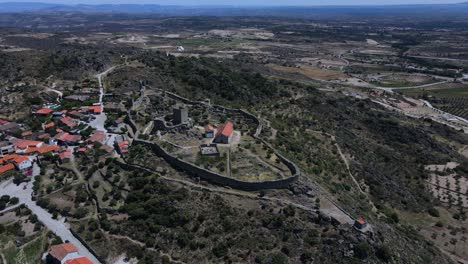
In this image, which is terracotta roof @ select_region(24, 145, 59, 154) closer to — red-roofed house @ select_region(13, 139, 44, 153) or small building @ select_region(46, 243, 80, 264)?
red-roofed house @ select_region(13, 139, 44, 153)

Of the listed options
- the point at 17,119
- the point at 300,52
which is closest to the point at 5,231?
the point at 17,119

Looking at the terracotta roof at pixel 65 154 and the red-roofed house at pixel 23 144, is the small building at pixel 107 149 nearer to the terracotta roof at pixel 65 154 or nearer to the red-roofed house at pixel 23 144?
the terracotta roof at pixel 65 154

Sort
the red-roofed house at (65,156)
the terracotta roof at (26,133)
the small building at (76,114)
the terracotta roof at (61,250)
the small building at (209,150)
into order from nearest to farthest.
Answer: the terracotta roof at (61,250) → the small building at (209,150) → the red-roofed house at (65,156) → the terracotta roof at (26,133) → the small building at (76,114)

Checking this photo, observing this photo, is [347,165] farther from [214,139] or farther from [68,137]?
[68,137]

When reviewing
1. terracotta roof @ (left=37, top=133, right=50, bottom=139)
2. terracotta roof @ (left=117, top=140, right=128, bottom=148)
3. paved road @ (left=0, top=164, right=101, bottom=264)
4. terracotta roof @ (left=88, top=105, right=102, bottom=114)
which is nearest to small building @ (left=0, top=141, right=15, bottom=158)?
terracotta roof @ (left=37, top=133, right=50, bottom=139)

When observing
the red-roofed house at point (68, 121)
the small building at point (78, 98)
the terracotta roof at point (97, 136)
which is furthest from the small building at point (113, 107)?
the terracotta roof at point (97, 136)

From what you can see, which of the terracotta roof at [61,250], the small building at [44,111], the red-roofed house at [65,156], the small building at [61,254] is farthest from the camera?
the small building at [44,111]

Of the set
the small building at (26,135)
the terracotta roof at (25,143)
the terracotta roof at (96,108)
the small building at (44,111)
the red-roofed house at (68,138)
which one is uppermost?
the terracotta roof at (96,108)

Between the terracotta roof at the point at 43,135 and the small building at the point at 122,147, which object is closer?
the small building at the point at 122,147
